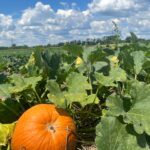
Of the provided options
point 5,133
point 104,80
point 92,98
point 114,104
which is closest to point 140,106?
point 114,104

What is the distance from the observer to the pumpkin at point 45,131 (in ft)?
8.87

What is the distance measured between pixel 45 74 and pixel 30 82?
0.27 m

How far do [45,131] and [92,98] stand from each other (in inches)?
15.1

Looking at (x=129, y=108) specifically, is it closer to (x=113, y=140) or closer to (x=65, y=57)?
(x=113, y=140)

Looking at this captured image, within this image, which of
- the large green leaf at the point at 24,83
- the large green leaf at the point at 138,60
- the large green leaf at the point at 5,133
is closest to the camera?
the large green leaf at the point at 5,133

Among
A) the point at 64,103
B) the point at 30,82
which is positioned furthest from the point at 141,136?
the point at 30,82

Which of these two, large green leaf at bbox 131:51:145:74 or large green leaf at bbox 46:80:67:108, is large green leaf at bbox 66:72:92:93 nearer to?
large green leaf at bbox 46:80:67:108

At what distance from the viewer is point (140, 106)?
2.58m

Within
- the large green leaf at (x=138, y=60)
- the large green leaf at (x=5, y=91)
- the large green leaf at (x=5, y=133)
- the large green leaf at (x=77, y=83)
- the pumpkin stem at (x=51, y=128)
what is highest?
the large green leaf at (x=138, y=60)

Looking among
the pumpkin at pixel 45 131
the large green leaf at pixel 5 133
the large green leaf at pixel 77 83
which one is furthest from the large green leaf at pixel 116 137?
the large green leaf at pixel 5 133

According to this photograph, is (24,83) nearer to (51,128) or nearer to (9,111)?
(9,111)

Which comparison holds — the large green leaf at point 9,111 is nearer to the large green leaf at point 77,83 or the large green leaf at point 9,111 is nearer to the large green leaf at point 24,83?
the large green leaf at point 24,83

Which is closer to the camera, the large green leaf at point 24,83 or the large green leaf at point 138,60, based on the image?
the large green leaf at point 24,83

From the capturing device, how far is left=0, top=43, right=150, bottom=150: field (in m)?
2.45
